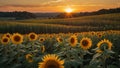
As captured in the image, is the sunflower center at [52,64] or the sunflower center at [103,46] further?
the sunflower center at [103,46]

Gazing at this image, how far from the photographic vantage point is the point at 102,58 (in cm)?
516

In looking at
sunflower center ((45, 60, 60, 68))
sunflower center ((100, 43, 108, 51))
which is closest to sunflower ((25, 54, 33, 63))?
sunflower center ((100, 43, 108, 51))

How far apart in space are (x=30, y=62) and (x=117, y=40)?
480cm

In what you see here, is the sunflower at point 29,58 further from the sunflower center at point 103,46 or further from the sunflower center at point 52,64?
the sunflower center at point 52,64

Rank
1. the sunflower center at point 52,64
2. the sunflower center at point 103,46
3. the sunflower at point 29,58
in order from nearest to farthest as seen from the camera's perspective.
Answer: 1. the sunflower center at point 52,64
2. the sunflower center at point 103,46
3. the sunflower at point 29,58

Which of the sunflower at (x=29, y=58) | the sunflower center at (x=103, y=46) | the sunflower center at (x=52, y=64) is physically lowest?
the sunflower at (x=29, y=58)

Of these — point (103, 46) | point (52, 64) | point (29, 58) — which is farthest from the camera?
point (29, 58)

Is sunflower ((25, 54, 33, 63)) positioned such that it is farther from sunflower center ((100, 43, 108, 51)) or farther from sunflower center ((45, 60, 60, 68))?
sunflower center ((45, 60, 60, 68))

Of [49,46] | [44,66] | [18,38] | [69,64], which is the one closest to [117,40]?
[49,46]

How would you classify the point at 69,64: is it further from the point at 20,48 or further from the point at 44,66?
the point at 20,48

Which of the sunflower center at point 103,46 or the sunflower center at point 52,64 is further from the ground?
the sunflower center at point 52,64

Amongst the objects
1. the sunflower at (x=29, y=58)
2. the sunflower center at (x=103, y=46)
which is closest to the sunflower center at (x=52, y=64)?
the sunflower center at (x=103, y=46)

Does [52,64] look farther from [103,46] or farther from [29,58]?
[29,58]

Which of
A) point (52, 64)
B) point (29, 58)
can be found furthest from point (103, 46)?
point (29, 58)
